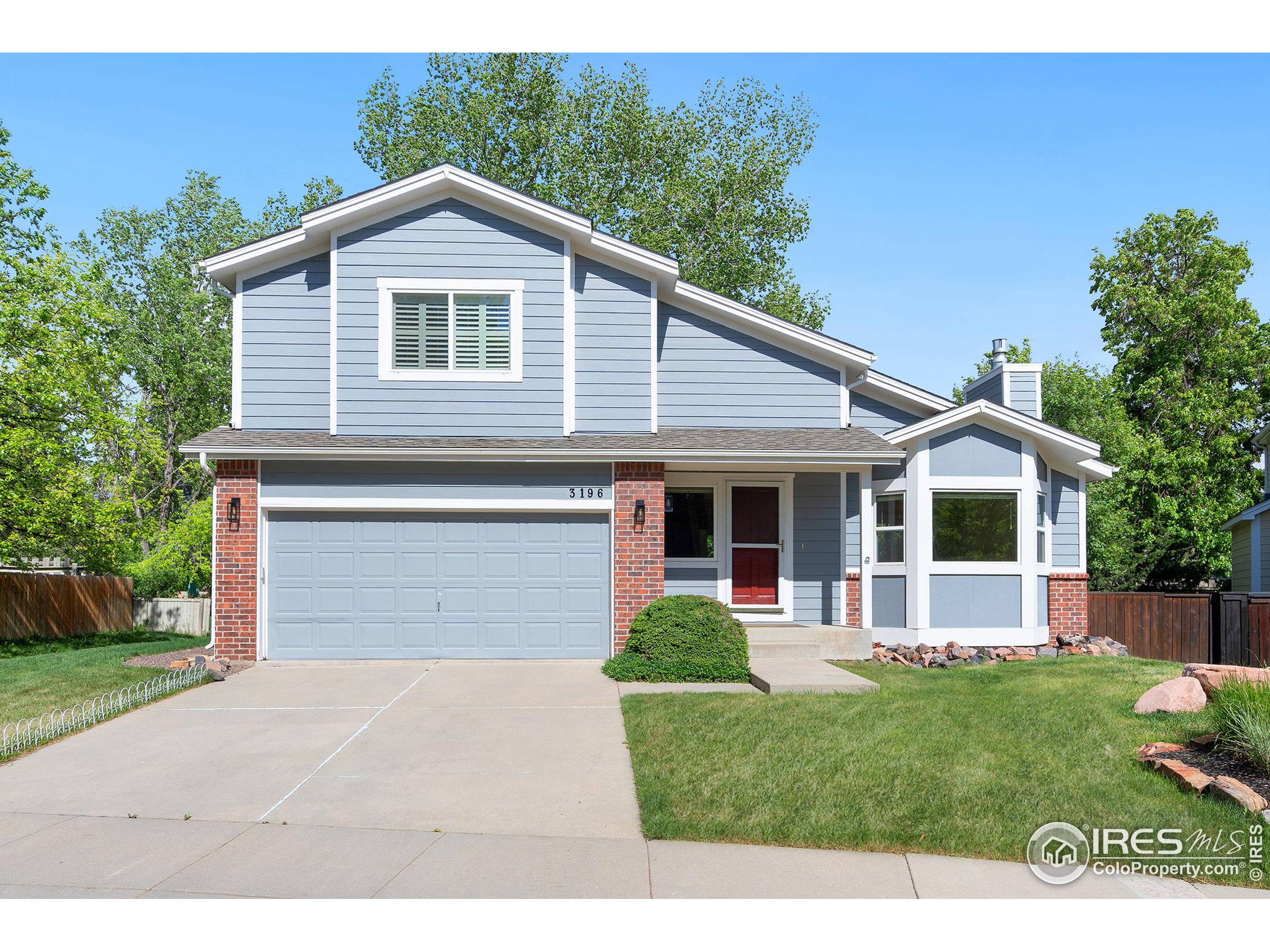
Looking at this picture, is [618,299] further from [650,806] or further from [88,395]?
[88,395]

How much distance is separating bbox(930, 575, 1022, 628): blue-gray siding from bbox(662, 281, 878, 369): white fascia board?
12.2 ft

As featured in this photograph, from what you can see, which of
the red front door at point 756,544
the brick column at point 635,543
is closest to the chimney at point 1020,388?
the red front door at point 756,544

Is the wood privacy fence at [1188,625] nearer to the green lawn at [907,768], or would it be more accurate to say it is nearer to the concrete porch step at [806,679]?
the green lawn at [907,768]

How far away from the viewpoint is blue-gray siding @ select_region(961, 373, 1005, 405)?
16.6m

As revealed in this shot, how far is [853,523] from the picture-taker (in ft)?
50.0

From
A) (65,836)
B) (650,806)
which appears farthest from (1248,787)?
(65,836)

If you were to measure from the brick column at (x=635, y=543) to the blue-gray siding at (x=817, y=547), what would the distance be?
2.96 m

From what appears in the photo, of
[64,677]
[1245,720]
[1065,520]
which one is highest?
[1065,520]

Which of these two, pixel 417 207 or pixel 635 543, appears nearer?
pixel 635 543

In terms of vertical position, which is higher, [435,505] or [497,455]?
[497,455]

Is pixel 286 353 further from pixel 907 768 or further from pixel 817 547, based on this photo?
pixel 907 768

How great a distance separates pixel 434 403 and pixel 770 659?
601 cm

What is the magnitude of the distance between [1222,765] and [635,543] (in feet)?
24.9

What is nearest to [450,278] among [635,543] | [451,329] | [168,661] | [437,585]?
[451,329]
